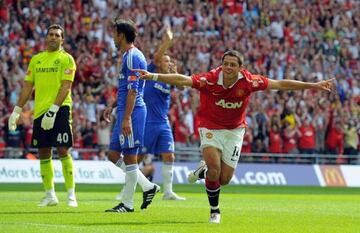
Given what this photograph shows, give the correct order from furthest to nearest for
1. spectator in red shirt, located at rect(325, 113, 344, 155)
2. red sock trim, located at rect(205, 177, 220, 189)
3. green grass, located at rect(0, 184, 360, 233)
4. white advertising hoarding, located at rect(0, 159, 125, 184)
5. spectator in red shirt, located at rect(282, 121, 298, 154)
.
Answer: spectator in red shirt, located at rect(325, 113, 344, 155)
spectator in red shirt, located at rect(282, 121, 298, 154)
white advertising hoarding, located at rect(0, 159, 125, 184)
red sock trim, located at rect(205, 177, 220, 189)
green grass, located at rect(0, 184, 360, 233)

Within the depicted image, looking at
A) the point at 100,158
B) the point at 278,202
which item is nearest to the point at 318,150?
the point at 100,158

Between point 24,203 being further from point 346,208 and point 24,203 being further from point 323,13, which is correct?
point 323,13

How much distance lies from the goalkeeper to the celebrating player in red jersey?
2.79 metres

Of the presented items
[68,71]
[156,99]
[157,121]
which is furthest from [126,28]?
[157,121]

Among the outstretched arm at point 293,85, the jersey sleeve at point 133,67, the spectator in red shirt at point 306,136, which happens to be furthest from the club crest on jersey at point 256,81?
the spectator in red shirt at point 306,136

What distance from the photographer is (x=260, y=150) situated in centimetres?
3494

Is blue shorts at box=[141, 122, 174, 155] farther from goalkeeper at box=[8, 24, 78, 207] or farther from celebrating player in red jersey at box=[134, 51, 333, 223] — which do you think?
celebrating player in red jersey at box=[134, 51, 333, 223]

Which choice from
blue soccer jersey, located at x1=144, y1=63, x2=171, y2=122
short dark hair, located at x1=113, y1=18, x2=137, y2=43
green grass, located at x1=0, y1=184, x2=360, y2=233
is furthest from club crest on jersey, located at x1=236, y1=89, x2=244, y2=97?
blue soccer jersey, located at x1=144, y1=63, x2=171, y2=122

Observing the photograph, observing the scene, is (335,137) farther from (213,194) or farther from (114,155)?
(213,194)

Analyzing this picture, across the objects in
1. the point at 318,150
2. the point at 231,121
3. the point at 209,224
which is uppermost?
the point at 231,121

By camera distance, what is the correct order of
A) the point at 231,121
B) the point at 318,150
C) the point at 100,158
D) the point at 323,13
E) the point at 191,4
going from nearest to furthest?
the point at 231,121 < the point at 100,158 < the point at 318,150 < the point at 191,4 < the point at 323,13

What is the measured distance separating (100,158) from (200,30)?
338 inches

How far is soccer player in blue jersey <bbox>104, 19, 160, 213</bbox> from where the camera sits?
49.3 ft

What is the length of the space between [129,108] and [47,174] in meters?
2.31
